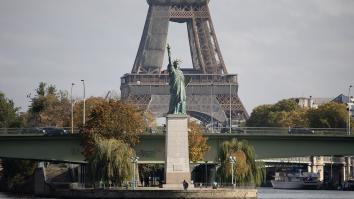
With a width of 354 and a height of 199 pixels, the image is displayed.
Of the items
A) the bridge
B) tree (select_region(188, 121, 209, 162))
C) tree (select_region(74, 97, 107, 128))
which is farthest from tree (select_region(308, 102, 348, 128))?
tree (select_region(188, 121, 209, 162))

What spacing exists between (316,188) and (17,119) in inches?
1570

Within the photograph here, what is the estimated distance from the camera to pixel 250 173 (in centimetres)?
11306

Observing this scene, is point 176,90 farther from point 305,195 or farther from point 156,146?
point 305,195

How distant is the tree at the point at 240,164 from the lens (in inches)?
4409

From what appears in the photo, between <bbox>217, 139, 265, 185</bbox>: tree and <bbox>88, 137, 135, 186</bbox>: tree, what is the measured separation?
8.12 m

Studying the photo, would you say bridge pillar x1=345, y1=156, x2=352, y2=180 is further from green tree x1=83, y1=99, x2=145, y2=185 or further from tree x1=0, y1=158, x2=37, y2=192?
green tree x1=83, y1=99, x2=145, y2=185

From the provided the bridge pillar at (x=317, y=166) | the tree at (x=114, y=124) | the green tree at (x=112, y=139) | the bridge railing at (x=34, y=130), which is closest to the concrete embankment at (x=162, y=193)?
the green tree at (x=112, y=139)

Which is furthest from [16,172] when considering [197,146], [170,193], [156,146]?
[170,193]

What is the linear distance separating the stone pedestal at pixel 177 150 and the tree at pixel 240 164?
32.2 feet

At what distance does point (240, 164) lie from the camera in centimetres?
11212

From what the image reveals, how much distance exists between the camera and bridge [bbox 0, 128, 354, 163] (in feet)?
384

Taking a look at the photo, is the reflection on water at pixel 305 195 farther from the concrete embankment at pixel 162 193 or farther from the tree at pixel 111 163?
the concrete embankment at pixel 162 193

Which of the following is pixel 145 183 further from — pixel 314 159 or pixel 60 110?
pixel 314 159

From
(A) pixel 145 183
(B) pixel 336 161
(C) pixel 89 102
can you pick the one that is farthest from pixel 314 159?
(A) pixel 145 183
